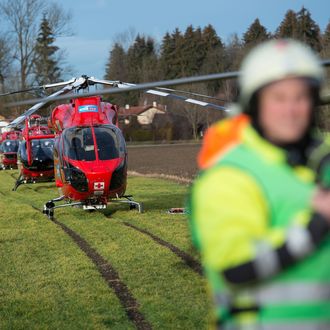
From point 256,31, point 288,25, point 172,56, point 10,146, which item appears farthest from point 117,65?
point 10,146

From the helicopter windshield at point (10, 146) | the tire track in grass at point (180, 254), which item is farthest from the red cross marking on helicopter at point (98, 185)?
the helicopter windshield at point (10, 146)

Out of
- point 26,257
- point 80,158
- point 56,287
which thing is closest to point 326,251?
point 56,287

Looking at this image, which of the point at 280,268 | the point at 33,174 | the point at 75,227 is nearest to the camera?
the point at 280,268

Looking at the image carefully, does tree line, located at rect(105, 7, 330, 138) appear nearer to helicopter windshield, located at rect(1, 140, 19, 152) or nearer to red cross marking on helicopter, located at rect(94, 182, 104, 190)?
helicopter windshield, located at rect(1, 140, 19, 152)

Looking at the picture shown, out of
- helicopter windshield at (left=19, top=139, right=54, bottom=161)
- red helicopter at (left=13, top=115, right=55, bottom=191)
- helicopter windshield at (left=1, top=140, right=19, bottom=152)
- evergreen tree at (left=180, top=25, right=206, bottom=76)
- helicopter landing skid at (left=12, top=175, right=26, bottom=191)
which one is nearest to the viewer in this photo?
helicopter landing skid at (left=12, top=175, right=26, bottom=191)

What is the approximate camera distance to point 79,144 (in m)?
14.2

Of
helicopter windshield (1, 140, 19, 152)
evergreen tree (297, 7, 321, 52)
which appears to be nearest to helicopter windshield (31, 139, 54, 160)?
helicopter windshield (1, 140, 19, 152)

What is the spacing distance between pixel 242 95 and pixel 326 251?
56 centimetres

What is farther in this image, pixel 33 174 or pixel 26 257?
pixel 33 174

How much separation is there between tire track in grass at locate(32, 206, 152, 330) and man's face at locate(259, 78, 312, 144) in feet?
14.9

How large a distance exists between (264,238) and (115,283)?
6249 millimetres

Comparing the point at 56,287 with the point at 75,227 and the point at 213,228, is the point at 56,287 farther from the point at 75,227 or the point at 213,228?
the point at 213,228

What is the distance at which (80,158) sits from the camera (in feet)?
46.1

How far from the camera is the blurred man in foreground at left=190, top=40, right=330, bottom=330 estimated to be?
73.6 inches
